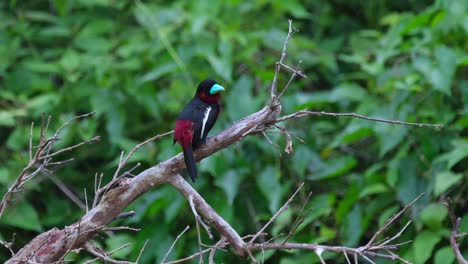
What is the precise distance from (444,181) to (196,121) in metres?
1.65

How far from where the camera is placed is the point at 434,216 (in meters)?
4.76

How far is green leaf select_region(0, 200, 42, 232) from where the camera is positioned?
543 centimetres

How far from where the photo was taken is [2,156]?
5.90m

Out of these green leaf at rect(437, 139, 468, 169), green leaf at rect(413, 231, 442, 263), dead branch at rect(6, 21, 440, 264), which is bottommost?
green leaf at rect(413, 231, 442, 263)

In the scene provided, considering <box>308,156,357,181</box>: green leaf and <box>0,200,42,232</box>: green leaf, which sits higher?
<box>308,156,357,181</box>: green leaf

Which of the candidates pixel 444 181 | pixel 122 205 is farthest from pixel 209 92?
pixel 444 181

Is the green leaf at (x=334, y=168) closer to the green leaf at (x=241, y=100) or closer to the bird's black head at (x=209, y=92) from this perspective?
the green leaf at (x=241, y=100)

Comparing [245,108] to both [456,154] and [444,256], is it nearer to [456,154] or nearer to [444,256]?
[456,154]

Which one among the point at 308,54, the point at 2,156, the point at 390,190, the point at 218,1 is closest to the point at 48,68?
the point at 2,156

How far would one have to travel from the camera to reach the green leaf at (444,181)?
15.4ft

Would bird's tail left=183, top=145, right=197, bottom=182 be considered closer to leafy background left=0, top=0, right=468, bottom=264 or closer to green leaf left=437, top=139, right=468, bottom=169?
leafy background left=0, top=0, right=468, bottom=264

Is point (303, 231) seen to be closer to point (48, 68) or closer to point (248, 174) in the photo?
point (248, 174)

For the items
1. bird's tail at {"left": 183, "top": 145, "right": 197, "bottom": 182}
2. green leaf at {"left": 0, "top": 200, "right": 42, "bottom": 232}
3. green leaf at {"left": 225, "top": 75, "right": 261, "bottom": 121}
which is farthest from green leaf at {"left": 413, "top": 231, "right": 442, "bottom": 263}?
green leaf at {"left": 0, "top": 200, "right": 42, "bottom": 232}

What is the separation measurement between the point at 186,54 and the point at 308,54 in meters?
0.97
